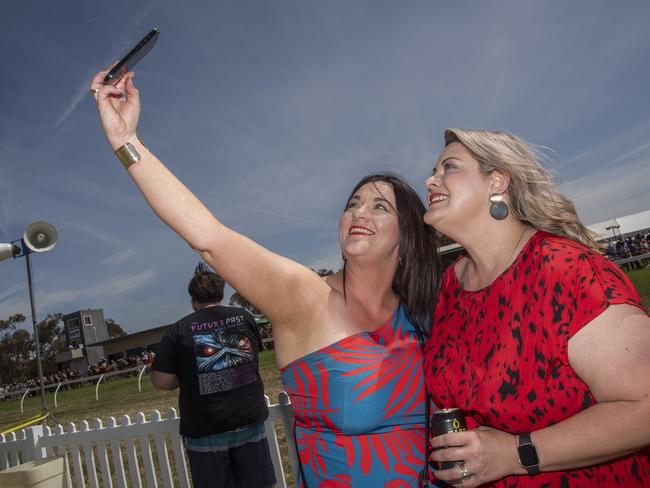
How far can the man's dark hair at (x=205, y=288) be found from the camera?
4.69m

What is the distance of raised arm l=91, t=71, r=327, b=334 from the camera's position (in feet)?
5.81

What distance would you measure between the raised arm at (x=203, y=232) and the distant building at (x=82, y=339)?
74.3 meters

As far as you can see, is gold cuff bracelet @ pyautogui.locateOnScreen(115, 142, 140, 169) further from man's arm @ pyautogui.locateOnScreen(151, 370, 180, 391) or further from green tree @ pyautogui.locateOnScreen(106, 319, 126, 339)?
green tree @ pyautogui.locateOnScreen(106, 319, 126, 339)

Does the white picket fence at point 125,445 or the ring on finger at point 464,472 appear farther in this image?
the white picket fence at point 125,445

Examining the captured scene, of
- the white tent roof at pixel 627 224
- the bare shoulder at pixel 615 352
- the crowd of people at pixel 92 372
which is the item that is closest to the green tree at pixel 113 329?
the crowd of people at pixel 92 372

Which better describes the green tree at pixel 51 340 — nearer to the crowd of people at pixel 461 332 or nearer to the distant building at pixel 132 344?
the distant building at pixel 132 344

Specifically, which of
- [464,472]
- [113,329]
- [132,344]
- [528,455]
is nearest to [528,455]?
[528,455]

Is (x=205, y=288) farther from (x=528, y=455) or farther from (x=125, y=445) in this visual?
(x=528, y=455)

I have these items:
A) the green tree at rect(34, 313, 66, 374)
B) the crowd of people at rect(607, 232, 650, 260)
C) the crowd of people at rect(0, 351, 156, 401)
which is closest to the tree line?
the green tree at rect(34, 313, 66, 374)

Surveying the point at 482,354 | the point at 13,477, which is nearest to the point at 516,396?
the point at 482,354

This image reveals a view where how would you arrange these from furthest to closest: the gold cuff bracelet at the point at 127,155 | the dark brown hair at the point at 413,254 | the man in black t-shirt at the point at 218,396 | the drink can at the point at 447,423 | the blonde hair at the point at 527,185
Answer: the man in black t-shirt at the point at 218,396 < the dark brown hair at the point at 413,254 < the blonde hair at the point at 527,185 < the gold cuff bracelet at the point at 127,155 < the drink can at the point at 447,423

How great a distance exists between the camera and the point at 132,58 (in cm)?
188

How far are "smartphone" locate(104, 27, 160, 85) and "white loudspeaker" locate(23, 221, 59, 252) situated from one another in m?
7.44

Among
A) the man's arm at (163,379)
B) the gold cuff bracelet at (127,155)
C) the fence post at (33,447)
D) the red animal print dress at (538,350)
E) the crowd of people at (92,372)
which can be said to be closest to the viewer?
the red animal print dress at (538,350)
